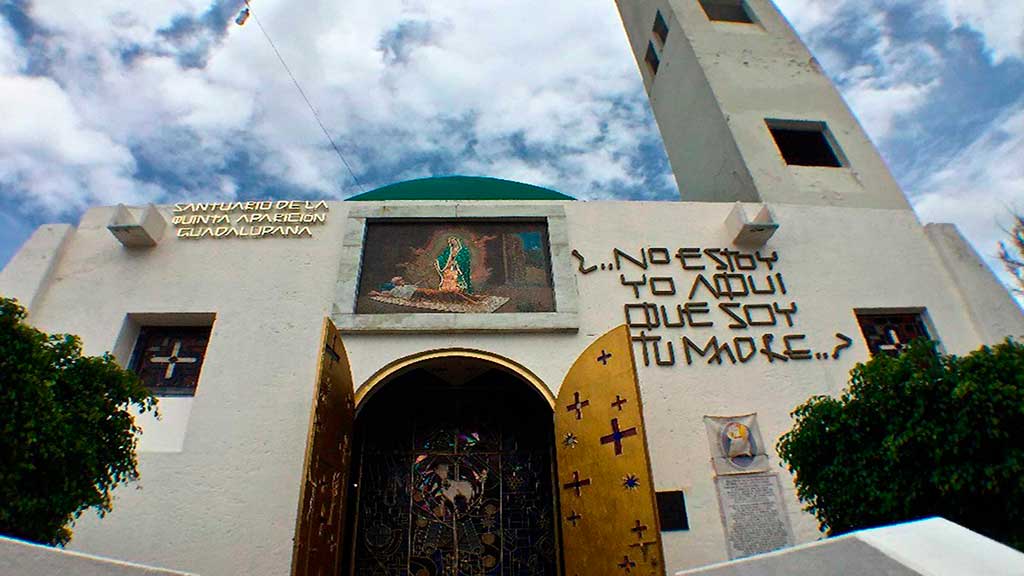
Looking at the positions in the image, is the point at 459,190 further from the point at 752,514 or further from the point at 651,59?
the point at 651,59

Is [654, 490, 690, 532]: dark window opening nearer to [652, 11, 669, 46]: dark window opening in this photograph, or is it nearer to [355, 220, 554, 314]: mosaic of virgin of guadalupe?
[355, 220, 554, 314]: mosaic of virgin of guadalupe

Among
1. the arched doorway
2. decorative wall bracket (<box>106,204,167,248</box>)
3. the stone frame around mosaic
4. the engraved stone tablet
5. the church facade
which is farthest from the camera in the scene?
decorative wall bracket (<box>106,204,167,248</box>)

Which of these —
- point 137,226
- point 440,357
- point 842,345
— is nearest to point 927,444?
point 842,345

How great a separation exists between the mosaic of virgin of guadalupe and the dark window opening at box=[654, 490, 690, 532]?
2742 mm

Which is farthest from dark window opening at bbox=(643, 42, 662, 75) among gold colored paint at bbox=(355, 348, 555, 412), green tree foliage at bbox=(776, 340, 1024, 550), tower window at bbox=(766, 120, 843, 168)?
green tree foliage at bbox=(776, 340, 1024, 550)

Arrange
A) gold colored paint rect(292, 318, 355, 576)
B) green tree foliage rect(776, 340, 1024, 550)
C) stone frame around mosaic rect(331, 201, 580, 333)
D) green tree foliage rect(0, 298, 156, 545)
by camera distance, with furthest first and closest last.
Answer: stone frame around mosaic rect(331, 201, 580, 333) < gold colored paint rect(292, 318, 355, 576) < green tree foliage rect(776, 340, 1024, 550) < green tree foliage rect(0, 298, 156, 545)

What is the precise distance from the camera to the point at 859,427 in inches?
189

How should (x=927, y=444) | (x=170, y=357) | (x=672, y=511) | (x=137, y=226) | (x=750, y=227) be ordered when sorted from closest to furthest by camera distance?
(x=927, y=444), (x=672, y=511), (x=170, y=357), (x=137, y=226), (x=750, y=227)

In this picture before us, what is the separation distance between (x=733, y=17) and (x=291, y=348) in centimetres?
1262

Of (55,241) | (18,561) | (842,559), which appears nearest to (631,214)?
(842,559)

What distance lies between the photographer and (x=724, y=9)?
13.5 meters

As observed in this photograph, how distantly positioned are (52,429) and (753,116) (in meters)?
11.0

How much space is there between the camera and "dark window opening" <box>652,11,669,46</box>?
13.2 m

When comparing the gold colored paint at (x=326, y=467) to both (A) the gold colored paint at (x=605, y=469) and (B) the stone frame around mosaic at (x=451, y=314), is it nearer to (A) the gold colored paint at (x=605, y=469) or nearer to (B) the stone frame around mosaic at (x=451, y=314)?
(B) the stone frame around mosaic at (x=451, y=314)
